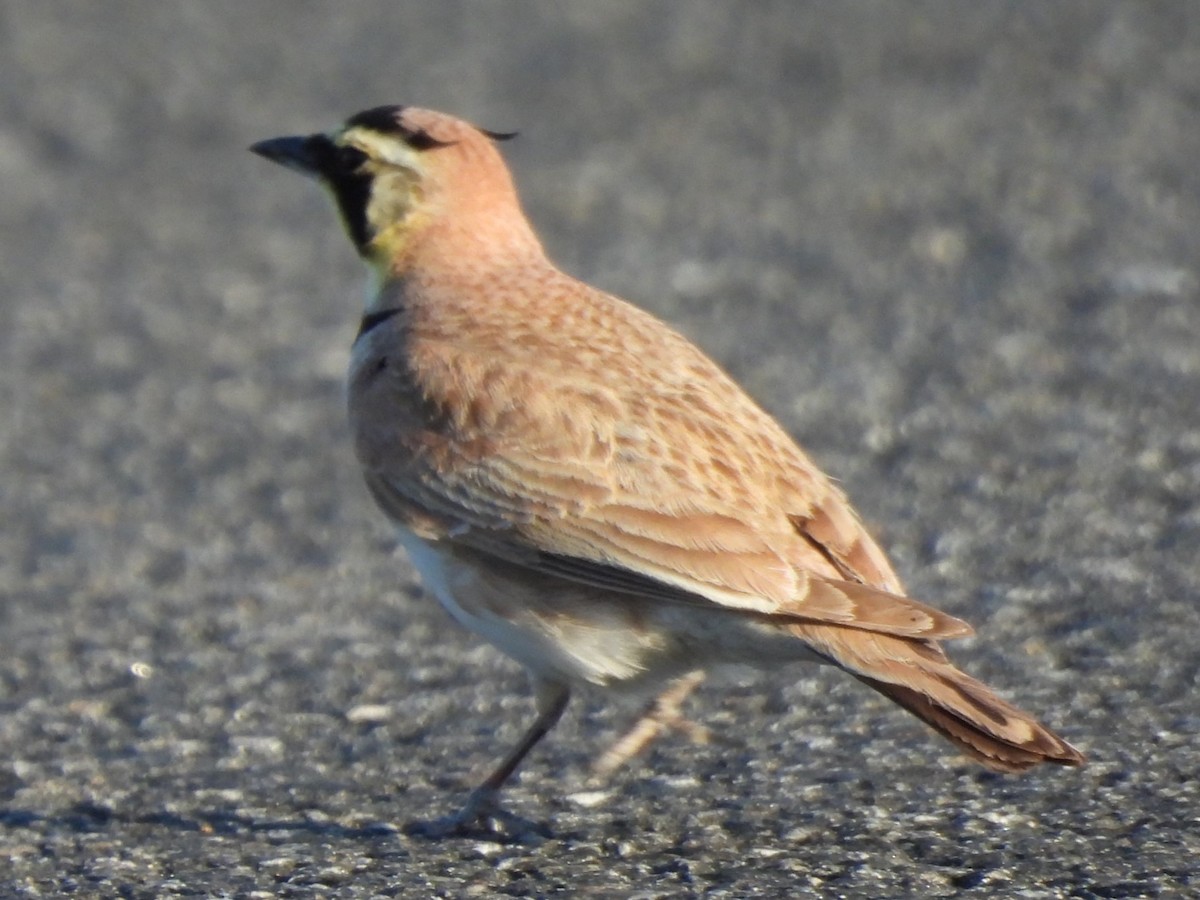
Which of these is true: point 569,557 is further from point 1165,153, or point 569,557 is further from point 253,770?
point 1165,153

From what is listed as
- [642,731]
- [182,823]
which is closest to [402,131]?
[642,731]

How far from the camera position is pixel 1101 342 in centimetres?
771

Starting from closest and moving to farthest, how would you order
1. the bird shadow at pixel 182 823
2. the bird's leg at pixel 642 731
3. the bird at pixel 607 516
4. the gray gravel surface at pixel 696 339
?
the bird at pixel 607 516
the gray gravel surface at pixel 696 339
the bird shadow at pixel 182 823
the bird's leg at pixel 642 731

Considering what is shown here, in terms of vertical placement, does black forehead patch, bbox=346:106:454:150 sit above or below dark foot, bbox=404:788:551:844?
above

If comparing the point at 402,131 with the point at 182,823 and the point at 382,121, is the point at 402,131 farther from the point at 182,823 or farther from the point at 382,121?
the point at 182,823

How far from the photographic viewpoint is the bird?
415cm

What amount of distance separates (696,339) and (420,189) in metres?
2.86

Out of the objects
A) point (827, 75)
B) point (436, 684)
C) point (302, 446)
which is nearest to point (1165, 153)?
point (827, 75)

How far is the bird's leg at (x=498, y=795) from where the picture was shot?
462 cm

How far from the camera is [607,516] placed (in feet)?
14.6

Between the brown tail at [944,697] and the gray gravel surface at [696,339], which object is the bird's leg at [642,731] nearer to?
the gray gravel surface at [696,339]

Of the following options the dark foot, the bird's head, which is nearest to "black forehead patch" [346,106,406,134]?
the bird's head

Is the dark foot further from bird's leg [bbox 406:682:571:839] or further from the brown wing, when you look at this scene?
the brown wing

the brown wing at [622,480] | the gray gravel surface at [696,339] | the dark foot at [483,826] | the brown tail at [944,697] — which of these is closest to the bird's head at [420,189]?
the brown wing at [622,480]
